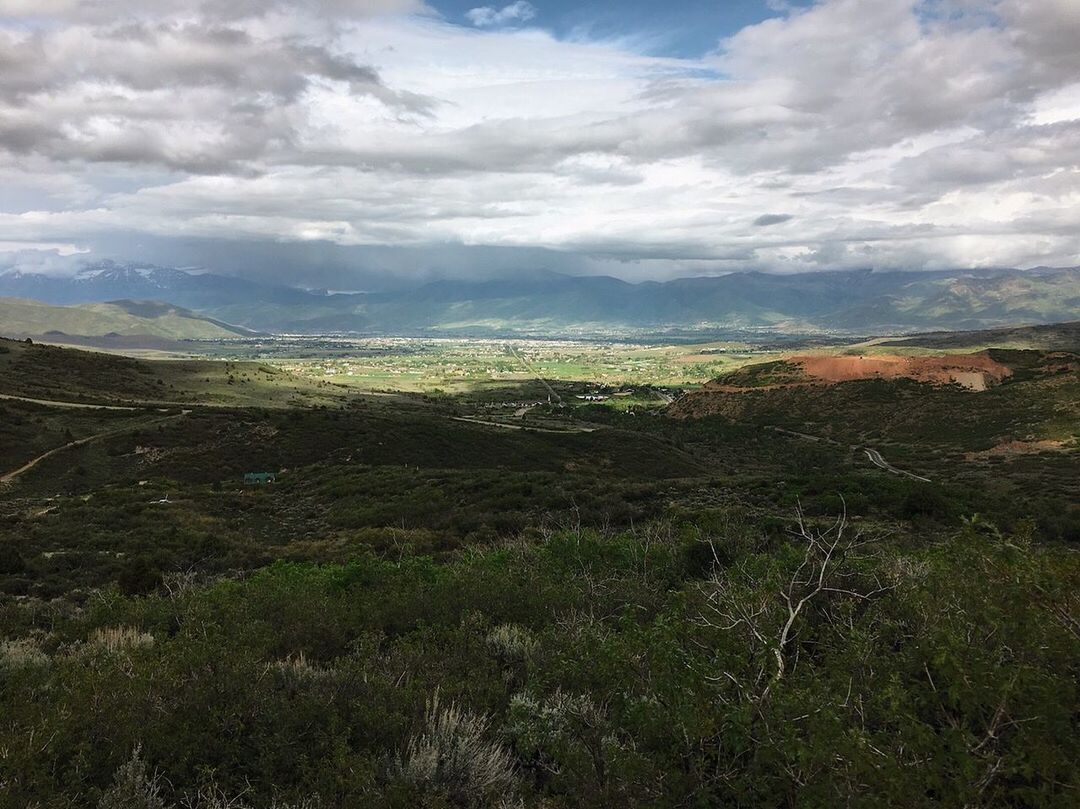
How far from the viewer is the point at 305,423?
5959cm

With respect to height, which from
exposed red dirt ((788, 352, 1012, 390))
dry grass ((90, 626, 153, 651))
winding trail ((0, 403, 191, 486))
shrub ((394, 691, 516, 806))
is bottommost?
winding trail ((0, 403, 191, 486))

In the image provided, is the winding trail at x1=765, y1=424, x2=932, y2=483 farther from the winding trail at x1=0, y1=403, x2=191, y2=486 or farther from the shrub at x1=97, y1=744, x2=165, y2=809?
the winding trail at x1=0, y1=403, x2=191, y2=486

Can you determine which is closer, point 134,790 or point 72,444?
point 134,790

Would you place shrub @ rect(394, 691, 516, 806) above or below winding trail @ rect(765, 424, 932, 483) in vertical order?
above

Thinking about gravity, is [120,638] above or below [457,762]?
below

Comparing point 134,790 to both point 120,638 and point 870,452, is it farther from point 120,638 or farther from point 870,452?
point 870,452

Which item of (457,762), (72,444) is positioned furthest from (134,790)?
(72,444)

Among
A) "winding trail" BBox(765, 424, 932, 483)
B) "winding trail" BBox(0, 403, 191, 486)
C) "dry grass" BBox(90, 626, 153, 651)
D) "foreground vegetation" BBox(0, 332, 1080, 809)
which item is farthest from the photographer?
"winding trail" BBox(765, 424, 932, 483)

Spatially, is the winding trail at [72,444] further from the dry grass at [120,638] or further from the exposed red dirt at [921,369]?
the exposed red dirt at [921,369]

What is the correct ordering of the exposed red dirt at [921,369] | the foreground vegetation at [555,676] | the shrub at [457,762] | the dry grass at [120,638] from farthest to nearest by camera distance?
the exposed red dirt at [921,369]
the dry grass at [120,638]
the shrub at [457,762]
the foreground vegetation at [555,676]

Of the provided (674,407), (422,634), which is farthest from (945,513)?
(674,407)

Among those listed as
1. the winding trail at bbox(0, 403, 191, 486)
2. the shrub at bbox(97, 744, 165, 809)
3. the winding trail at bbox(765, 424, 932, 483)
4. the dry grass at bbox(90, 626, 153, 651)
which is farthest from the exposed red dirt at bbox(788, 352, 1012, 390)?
the shrub at bbox(97, 744, 165, 809)

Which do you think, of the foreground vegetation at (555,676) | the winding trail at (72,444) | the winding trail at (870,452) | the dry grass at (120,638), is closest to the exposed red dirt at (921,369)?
the winding trail at (870,452)

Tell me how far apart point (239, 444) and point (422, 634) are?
50010 mm
